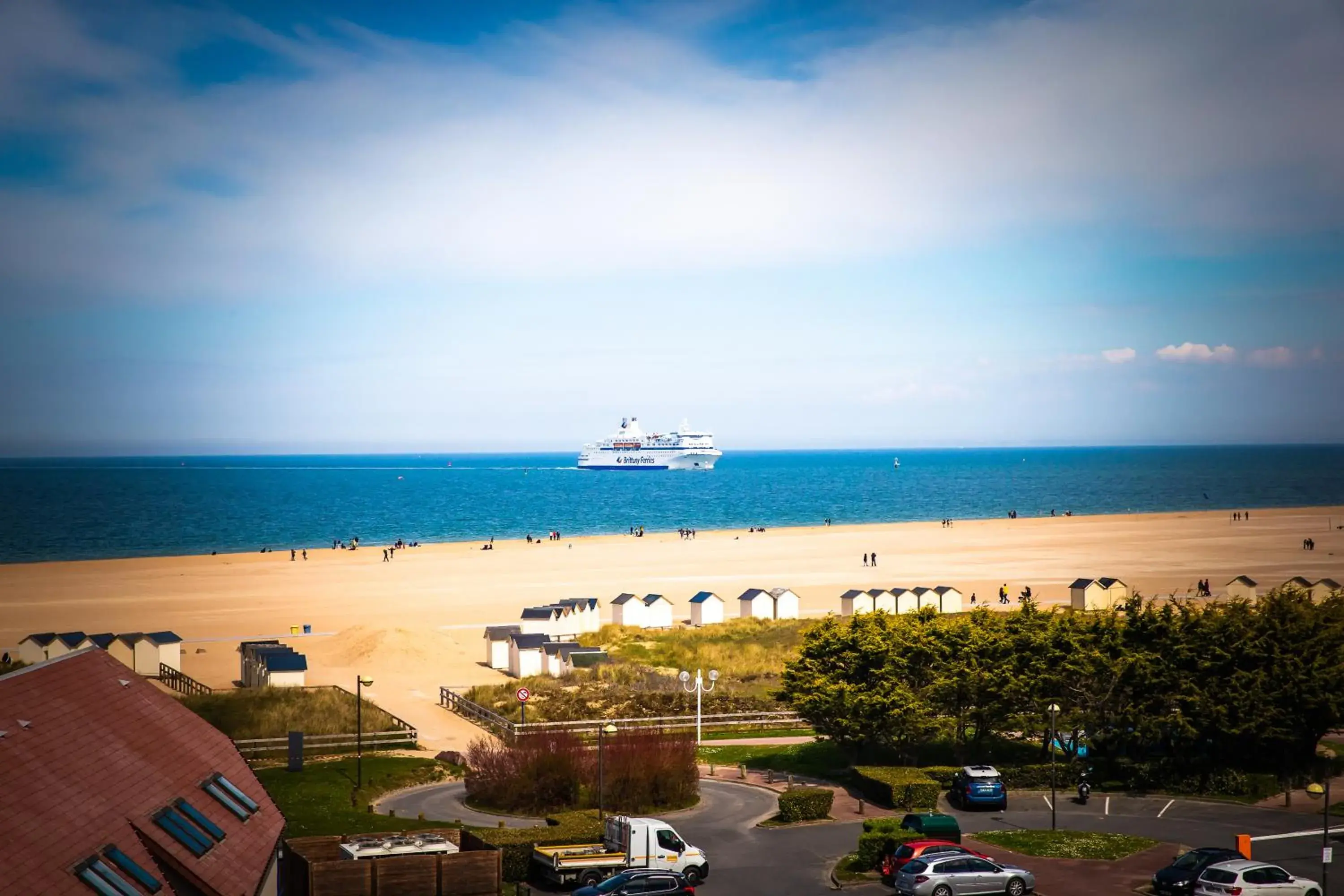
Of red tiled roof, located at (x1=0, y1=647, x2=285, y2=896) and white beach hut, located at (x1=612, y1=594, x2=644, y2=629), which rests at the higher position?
red tiled roof, located at (x1=0, y1=647, x2=285, y2=896)

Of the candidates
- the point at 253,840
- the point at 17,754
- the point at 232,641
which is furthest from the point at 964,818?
the point at 232,641

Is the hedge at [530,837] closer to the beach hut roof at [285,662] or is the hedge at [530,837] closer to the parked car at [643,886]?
the parked car at [643,886]

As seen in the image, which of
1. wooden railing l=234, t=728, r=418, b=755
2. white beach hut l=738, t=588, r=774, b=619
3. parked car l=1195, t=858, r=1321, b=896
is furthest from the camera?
white beach hut l=738, t=588, r=774, b=619

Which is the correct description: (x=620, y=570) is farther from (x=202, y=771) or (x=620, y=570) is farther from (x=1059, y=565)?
(x=202, y=771)

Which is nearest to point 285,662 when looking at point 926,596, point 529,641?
point 529,641

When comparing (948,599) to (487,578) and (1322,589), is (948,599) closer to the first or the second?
(1322,589)

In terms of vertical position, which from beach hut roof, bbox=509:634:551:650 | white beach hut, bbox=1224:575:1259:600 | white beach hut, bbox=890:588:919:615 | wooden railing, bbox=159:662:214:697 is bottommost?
wooden railing, bbox=159:662:214:697

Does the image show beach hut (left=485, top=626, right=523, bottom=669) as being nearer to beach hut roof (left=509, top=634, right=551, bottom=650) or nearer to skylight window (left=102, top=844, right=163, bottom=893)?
beach hut roof (left=509, top=634, right=551, bottom=650)

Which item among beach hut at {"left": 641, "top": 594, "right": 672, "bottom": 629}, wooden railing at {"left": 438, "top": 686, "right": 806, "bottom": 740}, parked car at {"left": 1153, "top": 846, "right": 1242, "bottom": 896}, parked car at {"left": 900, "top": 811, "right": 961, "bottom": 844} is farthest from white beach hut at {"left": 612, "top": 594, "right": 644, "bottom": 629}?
parked car at {"left": 1153, "top": 846, "right": 1242, "bottom": 896}
